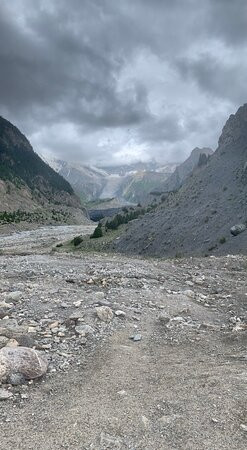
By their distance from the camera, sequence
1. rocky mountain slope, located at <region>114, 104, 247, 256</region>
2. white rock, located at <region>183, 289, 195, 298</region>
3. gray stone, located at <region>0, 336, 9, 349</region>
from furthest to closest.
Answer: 1. rocky mountain slope, located at <region>114, 104, 247, 256</region>
2. white rock, located at <region>183, 289, 195, 298</region>
3. gray stone, located at <region>0, 336, 9, 349</region>

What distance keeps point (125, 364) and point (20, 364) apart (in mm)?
2680

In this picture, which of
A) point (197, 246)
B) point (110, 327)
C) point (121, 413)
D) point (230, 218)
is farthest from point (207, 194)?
point (121, 413)

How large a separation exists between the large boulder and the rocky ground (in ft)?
0.77

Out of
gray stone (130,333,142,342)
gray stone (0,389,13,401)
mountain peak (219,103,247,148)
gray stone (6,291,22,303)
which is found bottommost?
gray stone (0,389,13,401)

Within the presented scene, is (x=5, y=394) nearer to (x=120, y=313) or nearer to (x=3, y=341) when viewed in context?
(x=3, y=341)

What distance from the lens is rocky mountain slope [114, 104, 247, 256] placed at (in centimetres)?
4609

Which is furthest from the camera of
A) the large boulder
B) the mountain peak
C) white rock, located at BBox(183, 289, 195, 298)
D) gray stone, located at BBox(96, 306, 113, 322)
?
the mountain peak

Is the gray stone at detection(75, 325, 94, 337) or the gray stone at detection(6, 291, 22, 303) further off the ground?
the gray stone at detection(6, 291, 22, 303)

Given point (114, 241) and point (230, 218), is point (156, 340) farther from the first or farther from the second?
point (114, 241)

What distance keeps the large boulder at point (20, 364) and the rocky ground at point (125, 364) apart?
236 millimetres

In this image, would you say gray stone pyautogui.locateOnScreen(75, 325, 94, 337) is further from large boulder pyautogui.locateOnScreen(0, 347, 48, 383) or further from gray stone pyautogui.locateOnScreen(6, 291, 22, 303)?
gray stone pyautogui.locateOnScreen(6, 291, 22, 303)

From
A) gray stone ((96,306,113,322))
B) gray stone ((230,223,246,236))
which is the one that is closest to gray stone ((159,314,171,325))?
gray stone ((96,306,113,322))

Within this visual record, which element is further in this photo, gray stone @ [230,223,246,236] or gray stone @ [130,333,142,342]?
gray stone @ [230,223,246,236]

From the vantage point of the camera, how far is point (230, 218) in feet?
162
